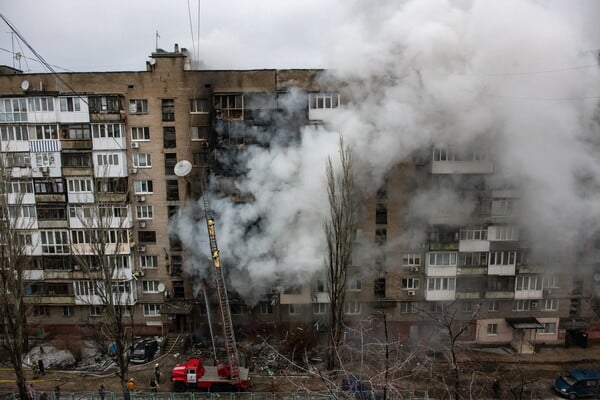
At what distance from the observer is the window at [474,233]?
23250mm

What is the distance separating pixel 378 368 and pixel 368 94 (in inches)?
526

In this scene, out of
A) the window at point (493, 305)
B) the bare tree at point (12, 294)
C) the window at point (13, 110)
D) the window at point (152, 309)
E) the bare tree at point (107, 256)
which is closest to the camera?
the bare tree at point (12, 294)

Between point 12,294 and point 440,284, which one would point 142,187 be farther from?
point 440,284

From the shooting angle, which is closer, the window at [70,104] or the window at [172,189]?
the window at [70,104]

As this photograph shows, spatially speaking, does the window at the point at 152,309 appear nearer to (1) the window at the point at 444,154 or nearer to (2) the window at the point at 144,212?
(2) the window at the point at 144,212

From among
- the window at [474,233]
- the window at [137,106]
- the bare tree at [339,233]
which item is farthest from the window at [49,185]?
the window at [474,233]

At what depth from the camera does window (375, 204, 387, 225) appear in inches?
924

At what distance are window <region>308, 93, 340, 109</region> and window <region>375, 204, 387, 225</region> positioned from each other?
5.81 metres

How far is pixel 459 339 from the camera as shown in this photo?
79.4 ft

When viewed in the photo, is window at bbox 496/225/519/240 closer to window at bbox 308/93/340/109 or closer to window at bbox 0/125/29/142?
window at bbox 308/93/340/109

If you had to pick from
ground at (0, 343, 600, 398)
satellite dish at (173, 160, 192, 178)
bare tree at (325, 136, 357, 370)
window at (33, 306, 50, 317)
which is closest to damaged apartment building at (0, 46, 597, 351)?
window at (33, 306, 50, 317)

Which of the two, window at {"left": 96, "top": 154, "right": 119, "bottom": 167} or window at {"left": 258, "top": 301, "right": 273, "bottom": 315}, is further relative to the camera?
window at {"left": 258, "top": 301, "right": 273, "bottom": 315}

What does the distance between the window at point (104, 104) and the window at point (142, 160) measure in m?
2.61

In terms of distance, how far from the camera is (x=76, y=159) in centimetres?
2389
